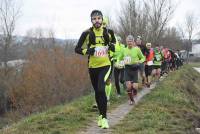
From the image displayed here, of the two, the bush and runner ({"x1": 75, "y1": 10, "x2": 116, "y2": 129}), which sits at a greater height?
runner ({"x1": 75, "y1": 10, "x2": 116, "y2": 129})

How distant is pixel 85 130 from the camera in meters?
8.30

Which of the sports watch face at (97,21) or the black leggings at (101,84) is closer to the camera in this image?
the sports watch face at (97,21)

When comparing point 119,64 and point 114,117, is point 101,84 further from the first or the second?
point 119,64

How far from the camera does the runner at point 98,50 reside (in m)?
7.70

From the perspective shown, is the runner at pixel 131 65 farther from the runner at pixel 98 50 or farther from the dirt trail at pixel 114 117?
the runner at pixel 98 50

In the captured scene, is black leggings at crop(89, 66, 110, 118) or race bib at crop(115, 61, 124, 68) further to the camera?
race bib at crop(115, 61, 124, 68)

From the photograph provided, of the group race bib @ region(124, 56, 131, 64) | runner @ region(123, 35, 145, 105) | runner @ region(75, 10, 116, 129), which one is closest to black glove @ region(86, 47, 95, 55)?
runner @ region(75, 10, 116, 129)

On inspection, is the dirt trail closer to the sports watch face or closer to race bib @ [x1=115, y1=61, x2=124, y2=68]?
race bib @ [x1=115, y1=61, x2=124, y2=68]

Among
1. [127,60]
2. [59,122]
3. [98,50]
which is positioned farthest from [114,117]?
[98,50]

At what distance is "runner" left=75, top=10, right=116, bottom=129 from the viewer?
7.70 m

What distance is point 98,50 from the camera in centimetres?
771

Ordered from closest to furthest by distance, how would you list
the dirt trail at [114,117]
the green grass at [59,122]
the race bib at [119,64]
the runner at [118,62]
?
the green grass at [59,122], the dirt trail at [114,117], the runner at [118,62], the race bib at [119,64]

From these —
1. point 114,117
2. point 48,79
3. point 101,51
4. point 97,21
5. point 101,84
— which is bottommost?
point 48,79

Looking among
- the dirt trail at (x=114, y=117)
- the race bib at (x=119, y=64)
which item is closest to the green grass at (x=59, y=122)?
the dirt trail at (x=114, y=117)
